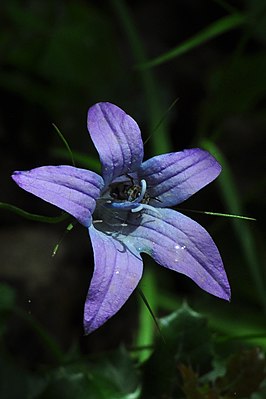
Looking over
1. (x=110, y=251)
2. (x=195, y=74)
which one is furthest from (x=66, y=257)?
(x=110, y=251)

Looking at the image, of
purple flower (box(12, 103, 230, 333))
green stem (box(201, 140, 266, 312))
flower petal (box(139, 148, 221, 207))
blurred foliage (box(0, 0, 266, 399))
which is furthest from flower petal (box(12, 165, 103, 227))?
green stem (box(201, 140, 266, 312))

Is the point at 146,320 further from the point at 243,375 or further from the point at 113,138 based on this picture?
the point at 113,138

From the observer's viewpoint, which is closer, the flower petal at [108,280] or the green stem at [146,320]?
the flower petal at [108,280]

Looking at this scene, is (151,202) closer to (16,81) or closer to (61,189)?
(61,189)

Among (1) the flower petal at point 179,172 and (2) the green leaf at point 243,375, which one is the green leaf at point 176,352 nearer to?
(2) the green leaf at point 243,375

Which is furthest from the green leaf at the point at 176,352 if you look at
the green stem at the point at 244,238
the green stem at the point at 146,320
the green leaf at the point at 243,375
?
the green stem at the point at 244,238

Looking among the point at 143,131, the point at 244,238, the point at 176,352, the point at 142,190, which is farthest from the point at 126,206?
the point at 143,131
